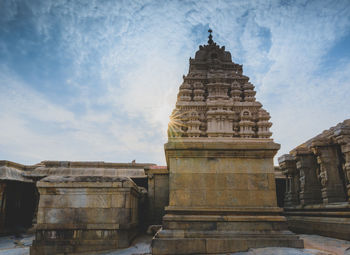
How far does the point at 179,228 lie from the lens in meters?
4.77

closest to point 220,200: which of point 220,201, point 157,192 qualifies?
point 220,201

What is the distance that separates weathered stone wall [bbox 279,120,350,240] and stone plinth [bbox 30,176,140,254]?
6230 mm

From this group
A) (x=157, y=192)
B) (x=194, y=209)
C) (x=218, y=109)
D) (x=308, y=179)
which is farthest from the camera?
(x=218, y=109)

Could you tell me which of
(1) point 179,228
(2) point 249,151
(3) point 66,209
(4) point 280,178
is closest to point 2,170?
(3) point 66,209

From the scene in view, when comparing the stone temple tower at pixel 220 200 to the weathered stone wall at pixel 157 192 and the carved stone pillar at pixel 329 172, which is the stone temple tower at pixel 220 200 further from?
the carved stone pillar at pixel 329 172

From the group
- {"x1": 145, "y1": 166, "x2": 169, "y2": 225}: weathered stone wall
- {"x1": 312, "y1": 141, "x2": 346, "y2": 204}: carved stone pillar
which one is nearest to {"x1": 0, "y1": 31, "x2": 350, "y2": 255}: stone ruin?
{"x1": 145, "y1": 166, "x2": 169, "y2": 225}: weathered stone wall

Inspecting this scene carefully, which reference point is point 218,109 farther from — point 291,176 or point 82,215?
point 82,215

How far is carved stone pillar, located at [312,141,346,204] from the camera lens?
9797 millimetres

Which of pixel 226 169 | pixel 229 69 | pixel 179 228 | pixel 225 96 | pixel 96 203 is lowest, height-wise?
pixel 179 228

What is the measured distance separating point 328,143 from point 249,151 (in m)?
7.08

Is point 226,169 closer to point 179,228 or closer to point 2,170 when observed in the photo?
point 179,228

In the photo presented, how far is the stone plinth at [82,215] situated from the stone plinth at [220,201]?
4.50 ft

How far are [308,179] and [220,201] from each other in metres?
8.28

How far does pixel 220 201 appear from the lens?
5.01 meters
